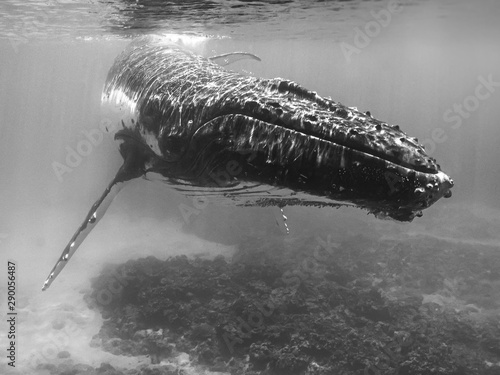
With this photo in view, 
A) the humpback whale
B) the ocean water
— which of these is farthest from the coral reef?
the humpback whale

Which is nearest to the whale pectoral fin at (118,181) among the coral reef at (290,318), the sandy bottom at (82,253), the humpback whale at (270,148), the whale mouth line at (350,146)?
the humpback whale at (270,148)

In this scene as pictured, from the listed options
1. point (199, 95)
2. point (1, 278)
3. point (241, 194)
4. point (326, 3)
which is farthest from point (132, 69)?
point (1, 278)

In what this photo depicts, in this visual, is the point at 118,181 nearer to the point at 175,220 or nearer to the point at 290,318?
the point at 290,318

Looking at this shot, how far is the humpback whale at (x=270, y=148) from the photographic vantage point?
7.10 ft

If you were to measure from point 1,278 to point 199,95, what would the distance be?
2328cm

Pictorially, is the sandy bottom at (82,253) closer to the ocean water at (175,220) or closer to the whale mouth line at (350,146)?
the ocean water at (175,220)

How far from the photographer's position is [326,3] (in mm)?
21391

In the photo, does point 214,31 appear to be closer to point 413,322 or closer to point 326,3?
point 326,3

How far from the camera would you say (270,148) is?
2490mm

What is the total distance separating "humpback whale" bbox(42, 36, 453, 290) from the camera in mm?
2164

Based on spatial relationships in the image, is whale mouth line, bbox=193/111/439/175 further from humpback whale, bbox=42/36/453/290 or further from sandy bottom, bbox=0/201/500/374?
sandy bottom, bbox=0/201/500/374

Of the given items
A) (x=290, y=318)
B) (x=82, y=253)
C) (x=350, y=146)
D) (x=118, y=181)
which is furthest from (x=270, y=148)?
(x=82, y=253)

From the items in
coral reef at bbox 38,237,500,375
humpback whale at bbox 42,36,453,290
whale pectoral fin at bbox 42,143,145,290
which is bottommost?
coral reef at bbox 38,237,500,375

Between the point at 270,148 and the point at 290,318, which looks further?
the point at 290,318
